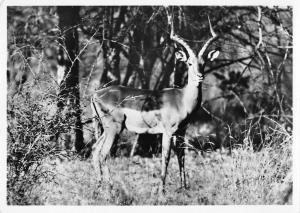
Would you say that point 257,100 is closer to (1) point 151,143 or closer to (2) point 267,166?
(1) point 151,143

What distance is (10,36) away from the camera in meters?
7.61

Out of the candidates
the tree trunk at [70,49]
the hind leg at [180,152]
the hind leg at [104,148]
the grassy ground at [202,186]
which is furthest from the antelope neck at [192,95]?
the tree trunk at [70,49]

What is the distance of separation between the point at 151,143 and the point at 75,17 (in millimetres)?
2269

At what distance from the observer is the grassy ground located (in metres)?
6.20

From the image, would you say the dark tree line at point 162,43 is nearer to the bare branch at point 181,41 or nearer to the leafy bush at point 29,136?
the bare branch at point 181,41

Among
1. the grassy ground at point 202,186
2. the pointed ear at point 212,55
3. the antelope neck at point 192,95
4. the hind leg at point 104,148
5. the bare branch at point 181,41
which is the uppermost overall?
the bare branch at point 181,41

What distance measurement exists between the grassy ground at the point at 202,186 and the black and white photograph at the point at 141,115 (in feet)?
0.04

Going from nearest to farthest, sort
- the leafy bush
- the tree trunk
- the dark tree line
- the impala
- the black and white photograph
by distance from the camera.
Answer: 1. the leafy bush
2. the black and white photograph
3. the impala
4. the tree trunk
5. the dark tree line

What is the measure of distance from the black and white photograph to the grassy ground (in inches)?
0.5

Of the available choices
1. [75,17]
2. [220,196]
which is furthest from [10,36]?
[220,196]

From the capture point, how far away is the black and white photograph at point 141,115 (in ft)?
20.0

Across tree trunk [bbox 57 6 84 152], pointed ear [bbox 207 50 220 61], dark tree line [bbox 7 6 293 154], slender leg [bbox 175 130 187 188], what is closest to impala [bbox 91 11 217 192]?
slender leg [bbox 175 130 187 188]

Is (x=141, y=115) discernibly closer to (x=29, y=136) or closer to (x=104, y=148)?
(x=104, y=148)

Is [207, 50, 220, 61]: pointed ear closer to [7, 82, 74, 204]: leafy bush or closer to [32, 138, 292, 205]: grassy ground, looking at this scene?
[32, 138, 292, 205]: grassy ground
